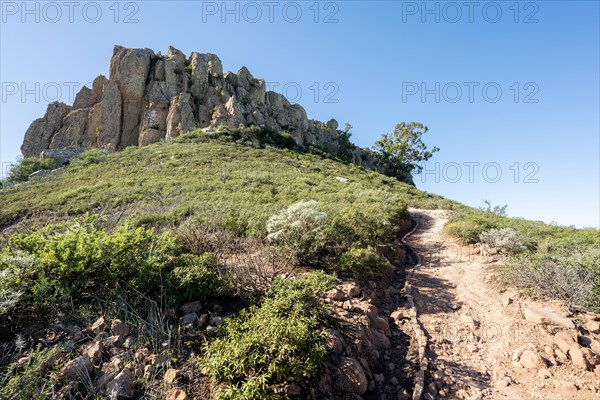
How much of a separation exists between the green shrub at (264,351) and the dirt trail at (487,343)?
1673 mm

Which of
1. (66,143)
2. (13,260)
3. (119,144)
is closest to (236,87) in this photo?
(119,144)

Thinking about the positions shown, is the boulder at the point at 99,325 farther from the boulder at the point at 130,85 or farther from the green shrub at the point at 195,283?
the boulder at the point at 130,85

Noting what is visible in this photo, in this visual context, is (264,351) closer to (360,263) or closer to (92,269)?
(92,269)

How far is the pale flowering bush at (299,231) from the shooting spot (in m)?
5.68

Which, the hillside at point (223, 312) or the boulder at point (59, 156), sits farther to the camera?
the boulder at point (59, 156)

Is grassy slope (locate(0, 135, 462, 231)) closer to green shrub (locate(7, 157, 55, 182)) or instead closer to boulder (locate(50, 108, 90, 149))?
green shrub (locate(7, 157, 55, 182))

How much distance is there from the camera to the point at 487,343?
4.32 m

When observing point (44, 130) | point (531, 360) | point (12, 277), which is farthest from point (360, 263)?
point (44, 130)

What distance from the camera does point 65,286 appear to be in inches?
139

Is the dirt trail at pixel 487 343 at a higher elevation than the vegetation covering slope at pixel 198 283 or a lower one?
lower

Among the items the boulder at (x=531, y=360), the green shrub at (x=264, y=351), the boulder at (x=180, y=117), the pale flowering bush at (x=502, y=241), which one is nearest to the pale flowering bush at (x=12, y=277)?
the green shrub at (x=264, y=351)

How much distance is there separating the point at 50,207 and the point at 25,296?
482 inches

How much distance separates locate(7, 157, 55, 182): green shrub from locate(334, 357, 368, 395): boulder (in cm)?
2939

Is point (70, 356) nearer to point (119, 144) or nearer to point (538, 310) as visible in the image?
point (538, 310)
